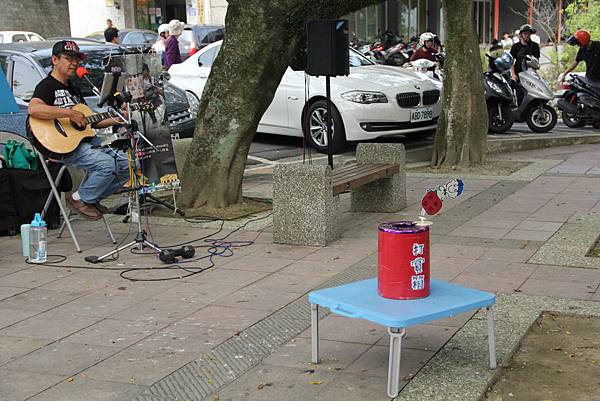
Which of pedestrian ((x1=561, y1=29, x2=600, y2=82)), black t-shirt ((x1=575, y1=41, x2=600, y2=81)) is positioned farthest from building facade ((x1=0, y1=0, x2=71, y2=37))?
black t-shirt ((x1=575, y1=41, x2=600, y2=81))

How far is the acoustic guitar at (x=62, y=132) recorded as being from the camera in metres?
7.34

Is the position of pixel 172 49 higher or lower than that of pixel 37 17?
lower

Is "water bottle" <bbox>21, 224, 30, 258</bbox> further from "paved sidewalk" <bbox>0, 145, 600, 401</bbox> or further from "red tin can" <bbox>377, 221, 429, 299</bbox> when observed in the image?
"red tin can" <bbox>377, 221, 429, 299</bbox>

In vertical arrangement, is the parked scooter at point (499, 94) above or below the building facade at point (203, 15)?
below

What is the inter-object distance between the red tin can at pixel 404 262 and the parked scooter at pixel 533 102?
10.8 meters

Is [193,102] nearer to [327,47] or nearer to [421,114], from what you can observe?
[421,114]

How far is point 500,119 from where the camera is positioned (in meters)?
14.8

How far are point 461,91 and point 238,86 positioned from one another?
378 cm

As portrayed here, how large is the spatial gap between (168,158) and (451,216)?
9.22 feet

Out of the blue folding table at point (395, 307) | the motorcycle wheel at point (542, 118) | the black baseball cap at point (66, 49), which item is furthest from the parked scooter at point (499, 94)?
the blue folding table at point (395, 307)

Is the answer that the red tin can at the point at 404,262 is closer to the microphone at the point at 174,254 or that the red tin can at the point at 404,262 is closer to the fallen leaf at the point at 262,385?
the fallen leaf at the point at 262,385

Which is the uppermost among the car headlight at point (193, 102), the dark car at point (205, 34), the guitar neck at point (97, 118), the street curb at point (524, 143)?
the dark car at point (205, 34)

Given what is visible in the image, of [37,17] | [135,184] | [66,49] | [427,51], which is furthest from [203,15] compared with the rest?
[135,184]

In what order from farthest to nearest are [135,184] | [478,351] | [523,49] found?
[523,49], [135,184], [478,351]
